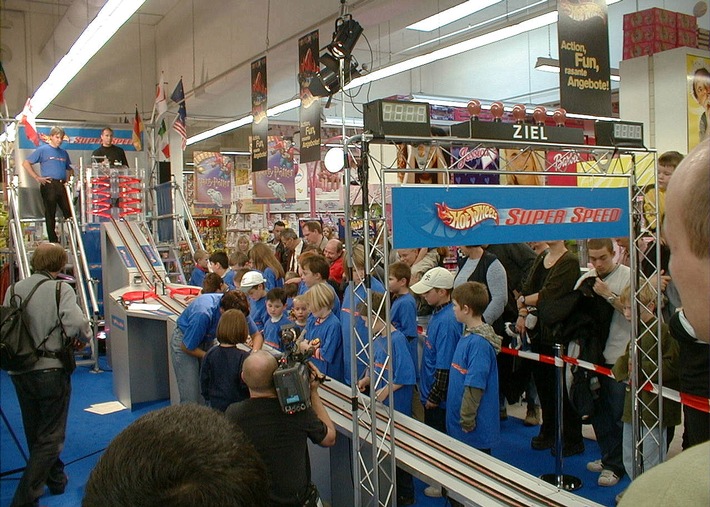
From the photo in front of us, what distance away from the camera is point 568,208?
4324 millimetres

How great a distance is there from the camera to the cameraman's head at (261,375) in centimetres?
310

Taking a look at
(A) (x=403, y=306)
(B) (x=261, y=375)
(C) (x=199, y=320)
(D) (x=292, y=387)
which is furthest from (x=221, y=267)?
(D) (x=292, y=387)

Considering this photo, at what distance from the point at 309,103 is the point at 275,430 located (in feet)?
24.2

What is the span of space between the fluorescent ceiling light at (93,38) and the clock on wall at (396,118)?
5.07 m

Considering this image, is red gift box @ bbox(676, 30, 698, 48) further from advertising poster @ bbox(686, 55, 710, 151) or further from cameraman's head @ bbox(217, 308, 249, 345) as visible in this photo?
cameraman's head @ bbox(217, 308, 249, 345)

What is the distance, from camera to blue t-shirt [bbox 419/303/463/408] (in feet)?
15.6

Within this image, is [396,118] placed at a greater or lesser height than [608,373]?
greater

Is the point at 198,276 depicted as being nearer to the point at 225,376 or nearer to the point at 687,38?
the point at 225,376

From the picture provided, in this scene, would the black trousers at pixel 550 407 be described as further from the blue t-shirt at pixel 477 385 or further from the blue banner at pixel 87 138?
the blue banner at pixel 87 138

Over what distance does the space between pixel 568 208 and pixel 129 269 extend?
5.97 m

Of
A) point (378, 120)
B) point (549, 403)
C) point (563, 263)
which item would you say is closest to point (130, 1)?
point (378, 120)

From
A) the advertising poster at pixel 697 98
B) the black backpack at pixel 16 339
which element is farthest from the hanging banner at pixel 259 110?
the black backpack at pixel 16 339

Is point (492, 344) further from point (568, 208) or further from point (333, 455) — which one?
point (333, 455)

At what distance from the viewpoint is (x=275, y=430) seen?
3064 mm
